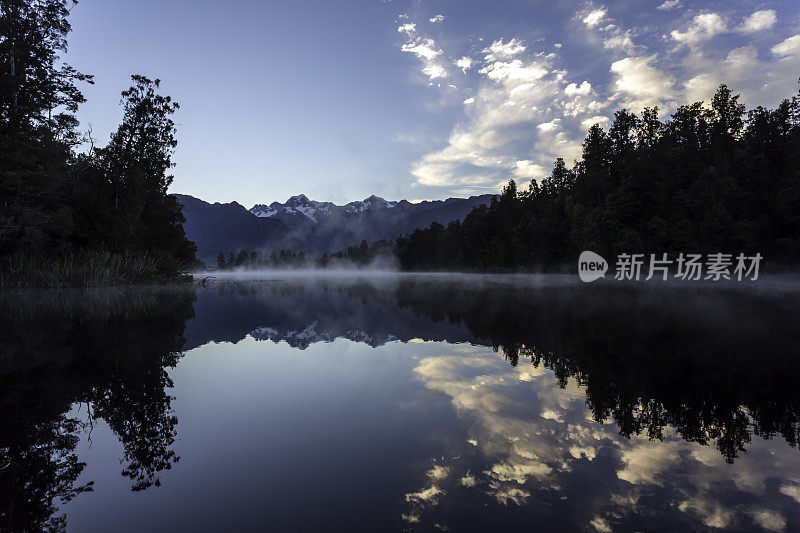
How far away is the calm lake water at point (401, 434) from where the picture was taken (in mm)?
3730

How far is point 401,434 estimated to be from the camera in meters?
5.52

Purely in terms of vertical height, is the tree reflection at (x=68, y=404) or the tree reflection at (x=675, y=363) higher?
the tree reflection at (x=675, y=363)

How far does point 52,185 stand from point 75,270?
27.3ft

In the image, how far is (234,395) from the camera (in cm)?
751

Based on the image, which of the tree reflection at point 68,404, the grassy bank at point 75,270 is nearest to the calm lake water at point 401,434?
the tree reflection at point 68,404

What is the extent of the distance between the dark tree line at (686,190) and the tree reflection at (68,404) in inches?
2911

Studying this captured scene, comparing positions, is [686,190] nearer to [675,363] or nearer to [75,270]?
[675,363]

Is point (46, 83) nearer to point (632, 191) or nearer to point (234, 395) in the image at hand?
point (234, 395)

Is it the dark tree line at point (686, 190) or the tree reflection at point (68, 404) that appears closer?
the tree reflection at point (68, 404)

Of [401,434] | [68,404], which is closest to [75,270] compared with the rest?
[68,404]

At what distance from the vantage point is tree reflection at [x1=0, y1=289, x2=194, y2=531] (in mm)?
4082

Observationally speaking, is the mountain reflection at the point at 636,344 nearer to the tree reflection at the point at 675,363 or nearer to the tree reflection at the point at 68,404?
the tree reflection at the point at 675,363

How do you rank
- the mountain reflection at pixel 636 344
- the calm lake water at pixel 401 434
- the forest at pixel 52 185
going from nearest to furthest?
the calm lake water at pixel 401 434 < the mountain reflection at pixel 636 344 < the forest at pixel 52 185

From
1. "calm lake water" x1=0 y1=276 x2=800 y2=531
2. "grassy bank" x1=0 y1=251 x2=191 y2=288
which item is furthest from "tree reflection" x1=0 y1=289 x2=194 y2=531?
"grassy bank" x1=0 y1=251 x2=191 y2=288
